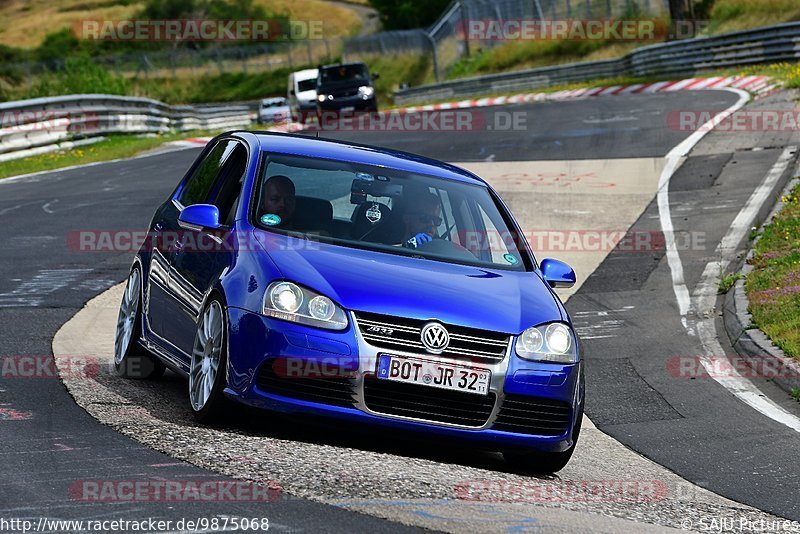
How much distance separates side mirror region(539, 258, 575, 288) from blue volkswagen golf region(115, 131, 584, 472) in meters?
0.01

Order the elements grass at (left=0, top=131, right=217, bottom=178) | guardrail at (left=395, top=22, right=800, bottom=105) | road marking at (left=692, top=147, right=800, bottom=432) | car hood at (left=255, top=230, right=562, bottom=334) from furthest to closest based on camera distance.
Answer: guardrail at (left=395, top=22, right=800, bottom=105)
grass at (left=0, top=131, right=217, bottom=178)
road marking at (left=692, top=147, right=800, bottom=432)
car hood at (left=255, top=230, right=562, bottom=334)

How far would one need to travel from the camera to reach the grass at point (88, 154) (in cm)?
2625

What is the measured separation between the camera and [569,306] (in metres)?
13.9

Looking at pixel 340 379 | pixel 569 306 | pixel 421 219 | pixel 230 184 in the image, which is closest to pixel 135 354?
pixel 230 184

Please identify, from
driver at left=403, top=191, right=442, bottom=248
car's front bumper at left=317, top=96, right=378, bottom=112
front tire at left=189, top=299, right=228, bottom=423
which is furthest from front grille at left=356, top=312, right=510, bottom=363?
car's front bumper at left=317, top=96, right=378, bottom=112

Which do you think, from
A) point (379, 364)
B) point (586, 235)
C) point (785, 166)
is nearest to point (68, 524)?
point (379, 364)

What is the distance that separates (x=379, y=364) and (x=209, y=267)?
54.1 inches

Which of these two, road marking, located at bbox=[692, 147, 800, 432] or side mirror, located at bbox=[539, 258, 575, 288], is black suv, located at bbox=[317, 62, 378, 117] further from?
side mirror, located at bbox=[539, 258, 575, 288]

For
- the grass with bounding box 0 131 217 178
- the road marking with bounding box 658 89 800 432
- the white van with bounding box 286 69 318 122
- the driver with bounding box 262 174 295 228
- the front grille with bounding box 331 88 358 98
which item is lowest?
the white van with bounding box 286 69 318 122

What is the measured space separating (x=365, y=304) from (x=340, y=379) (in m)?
0.38

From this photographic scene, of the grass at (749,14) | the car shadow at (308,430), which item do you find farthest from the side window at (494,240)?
the grass at (749,14)

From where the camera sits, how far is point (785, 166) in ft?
67.9

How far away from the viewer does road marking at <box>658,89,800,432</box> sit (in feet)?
33.6

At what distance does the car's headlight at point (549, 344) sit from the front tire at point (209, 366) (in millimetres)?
1487
